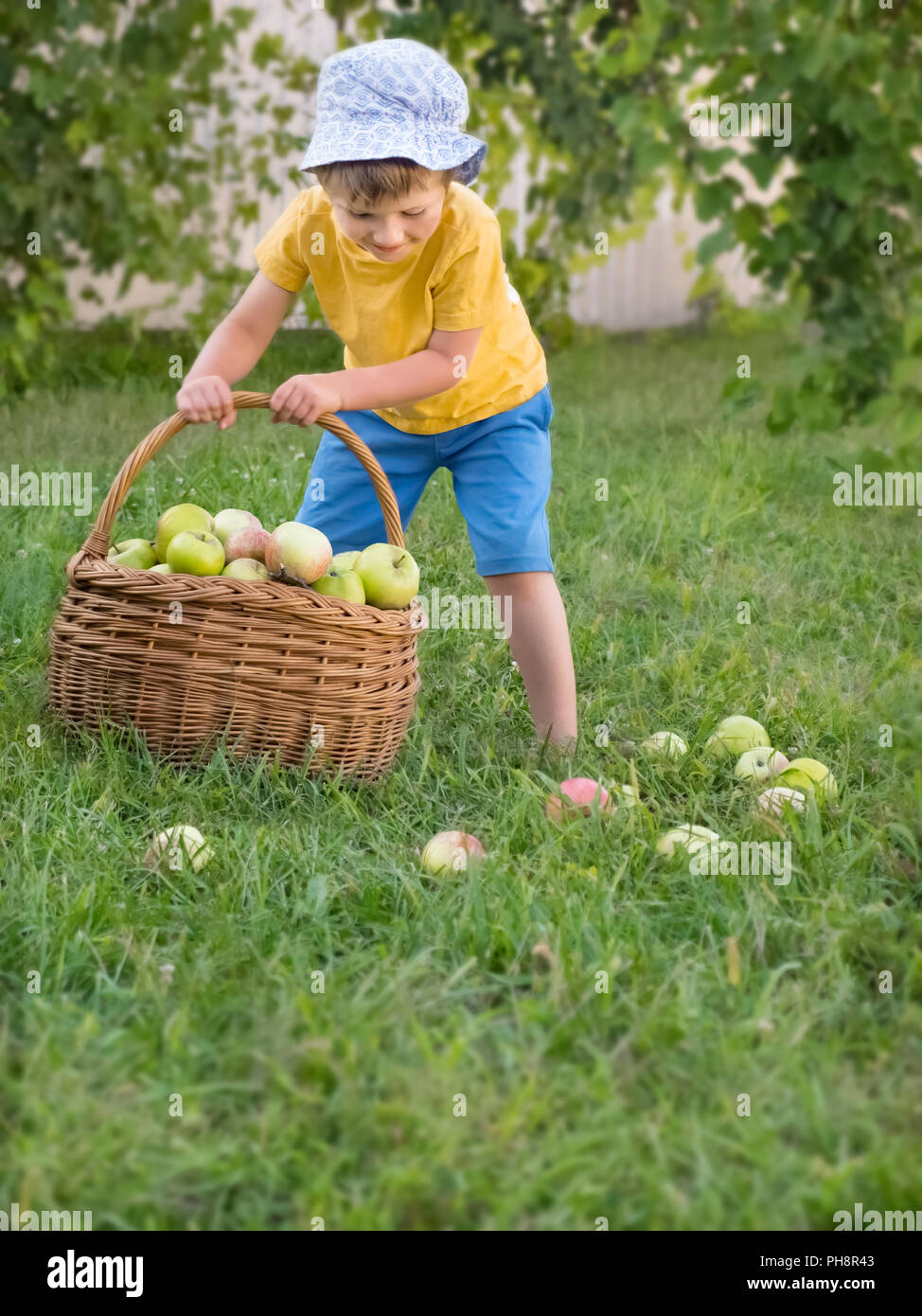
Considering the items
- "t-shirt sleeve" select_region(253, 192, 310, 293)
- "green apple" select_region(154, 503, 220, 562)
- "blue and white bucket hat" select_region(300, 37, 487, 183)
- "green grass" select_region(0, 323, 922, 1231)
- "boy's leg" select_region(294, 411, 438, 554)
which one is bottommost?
"green grass" select_region(0, 323, 922, 1231)

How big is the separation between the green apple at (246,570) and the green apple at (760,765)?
0.79 m

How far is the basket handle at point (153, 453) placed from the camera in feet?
6.38

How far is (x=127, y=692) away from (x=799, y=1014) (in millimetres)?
1085

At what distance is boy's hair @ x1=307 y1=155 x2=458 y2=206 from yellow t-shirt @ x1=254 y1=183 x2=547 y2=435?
0.55 feet

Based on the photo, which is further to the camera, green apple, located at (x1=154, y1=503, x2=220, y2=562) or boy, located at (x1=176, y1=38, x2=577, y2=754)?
green apple, located at (x1=154, y1=503, x2=220, y2=562)

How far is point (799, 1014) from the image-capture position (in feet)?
4.67

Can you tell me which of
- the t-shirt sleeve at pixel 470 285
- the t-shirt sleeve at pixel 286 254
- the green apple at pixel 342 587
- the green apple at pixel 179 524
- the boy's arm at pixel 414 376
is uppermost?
the t-shirt sleeve at pixel 286 254

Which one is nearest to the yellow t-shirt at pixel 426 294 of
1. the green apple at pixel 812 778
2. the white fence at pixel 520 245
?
the green apple at pixel 812 778

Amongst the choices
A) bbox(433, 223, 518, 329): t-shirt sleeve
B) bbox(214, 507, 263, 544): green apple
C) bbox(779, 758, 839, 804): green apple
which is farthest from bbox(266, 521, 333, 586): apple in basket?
bbox(779, 758, 839, 804): green apple

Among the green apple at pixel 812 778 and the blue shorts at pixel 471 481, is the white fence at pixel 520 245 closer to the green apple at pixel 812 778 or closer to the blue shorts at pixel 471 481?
the blue shorts at pixel 471 481

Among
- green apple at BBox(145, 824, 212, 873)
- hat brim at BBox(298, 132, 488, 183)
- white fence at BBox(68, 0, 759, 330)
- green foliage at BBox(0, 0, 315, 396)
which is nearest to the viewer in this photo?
green apple at BBox(145, 824, 212, 873)

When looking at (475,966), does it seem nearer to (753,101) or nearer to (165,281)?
(753,101)

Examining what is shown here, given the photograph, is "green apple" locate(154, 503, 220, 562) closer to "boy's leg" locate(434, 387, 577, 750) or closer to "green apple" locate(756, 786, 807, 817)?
"boy's leg" locate(434, 387, 577, 750)

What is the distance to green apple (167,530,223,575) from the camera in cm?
199
